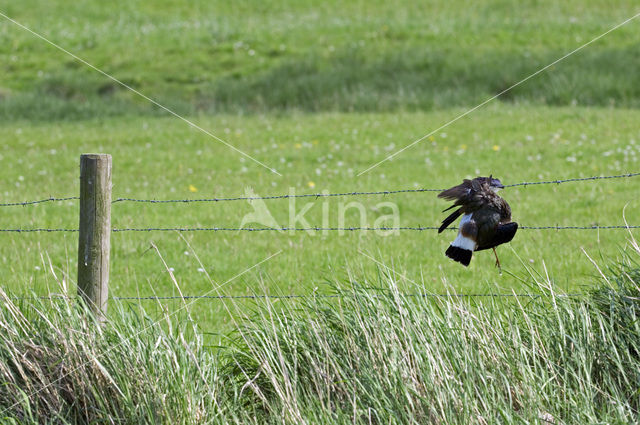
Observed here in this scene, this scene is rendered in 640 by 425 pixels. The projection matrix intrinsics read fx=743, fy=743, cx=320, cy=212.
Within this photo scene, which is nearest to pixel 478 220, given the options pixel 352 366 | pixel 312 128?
pixel 352 366

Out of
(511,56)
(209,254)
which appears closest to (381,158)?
(209,254)

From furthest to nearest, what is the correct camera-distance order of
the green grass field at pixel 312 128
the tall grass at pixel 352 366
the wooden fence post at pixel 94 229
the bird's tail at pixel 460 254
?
the green grass field at pixel 312 128, the wooden fence post at pixel 94 229, the bird's tail at pixel 460 254, the tall grass at pixel 352 366

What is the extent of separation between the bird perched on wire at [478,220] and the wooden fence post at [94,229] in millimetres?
1876

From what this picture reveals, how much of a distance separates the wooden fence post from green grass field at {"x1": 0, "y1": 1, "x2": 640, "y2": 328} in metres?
0.23

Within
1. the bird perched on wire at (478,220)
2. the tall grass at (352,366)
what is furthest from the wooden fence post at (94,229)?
the bird perched on wire at (478,220)

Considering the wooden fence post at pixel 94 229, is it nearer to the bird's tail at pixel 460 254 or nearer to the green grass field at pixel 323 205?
the green grass field at pixel 323 205

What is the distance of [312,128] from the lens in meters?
14.2

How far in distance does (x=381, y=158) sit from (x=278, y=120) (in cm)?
417

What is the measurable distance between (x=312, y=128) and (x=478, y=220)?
10508mm

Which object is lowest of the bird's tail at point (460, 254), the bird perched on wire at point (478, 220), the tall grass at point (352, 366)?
the tall grass at point (352, 366)

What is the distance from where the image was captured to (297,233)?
838 centimetres

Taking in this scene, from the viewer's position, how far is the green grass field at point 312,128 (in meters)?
7.27

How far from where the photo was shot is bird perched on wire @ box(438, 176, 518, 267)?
3.86 meters

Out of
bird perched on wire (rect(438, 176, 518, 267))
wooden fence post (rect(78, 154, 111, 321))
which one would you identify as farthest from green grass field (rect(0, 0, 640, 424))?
bird perched on wire (rect(438, 176, 518, 267))
